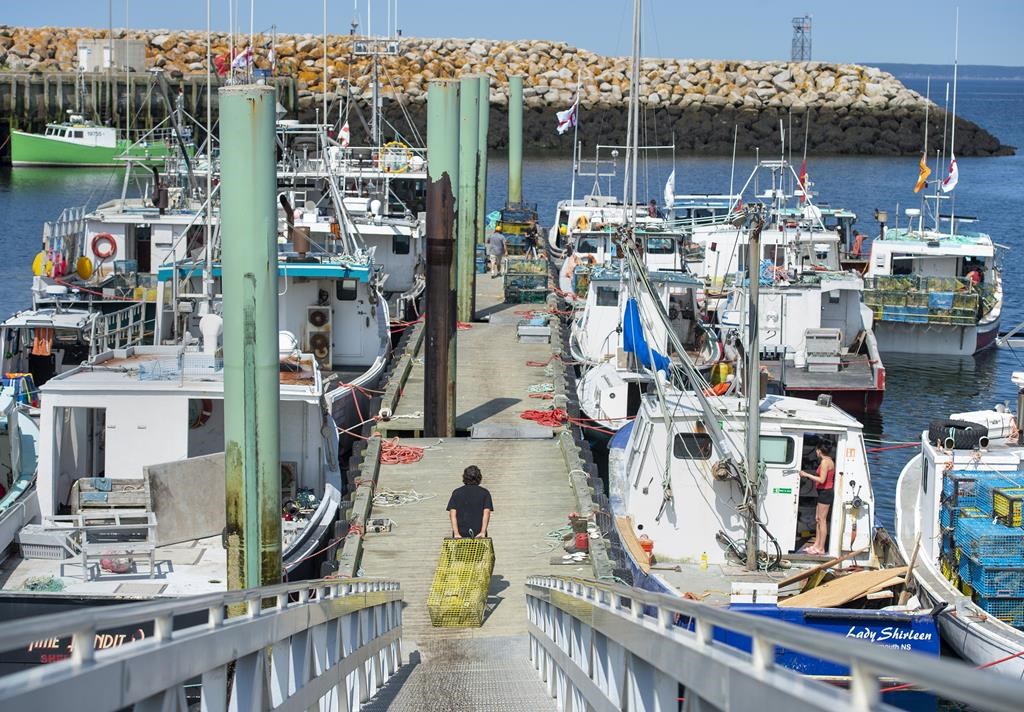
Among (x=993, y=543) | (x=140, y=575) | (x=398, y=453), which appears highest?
(x=398, y=453)

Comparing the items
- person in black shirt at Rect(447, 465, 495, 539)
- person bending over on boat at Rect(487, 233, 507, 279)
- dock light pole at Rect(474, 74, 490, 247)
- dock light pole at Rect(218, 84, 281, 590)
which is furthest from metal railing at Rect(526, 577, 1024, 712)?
person bending over on boat at Rect(487, 233, 507, 279)

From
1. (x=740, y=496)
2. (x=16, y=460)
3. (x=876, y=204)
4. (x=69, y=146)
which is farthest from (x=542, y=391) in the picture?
(x=69, y=146)

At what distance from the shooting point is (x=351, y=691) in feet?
28.5

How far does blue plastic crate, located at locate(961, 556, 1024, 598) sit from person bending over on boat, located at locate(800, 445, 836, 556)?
1.58 meters

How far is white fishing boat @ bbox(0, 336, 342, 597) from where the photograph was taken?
1321 cm

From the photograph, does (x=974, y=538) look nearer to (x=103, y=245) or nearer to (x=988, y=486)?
(x=988, y=486)

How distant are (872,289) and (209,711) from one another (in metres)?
29.9

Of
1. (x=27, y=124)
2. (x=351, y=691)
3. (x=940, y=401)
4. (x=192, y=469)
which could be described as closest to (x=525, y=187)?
(x=27, y=124)

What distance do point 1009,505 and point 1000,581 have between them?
2.58 feet

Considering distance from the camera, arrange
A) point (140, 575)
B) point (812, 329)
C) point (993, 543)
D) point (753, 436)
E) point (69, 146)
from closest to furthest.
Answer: point (140, 575), point (993, 543), point (753, 436), point (812, 329), point (69, 146)

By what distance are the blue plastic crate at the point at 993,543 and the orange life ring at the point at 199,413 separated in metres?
8.49

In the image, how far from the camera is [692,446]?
1488 cm

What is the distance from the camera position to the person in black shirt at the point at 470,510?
42.0 ft

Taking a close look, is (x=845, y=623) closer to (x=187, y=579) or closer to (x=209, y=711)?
(x=187, y=579)
